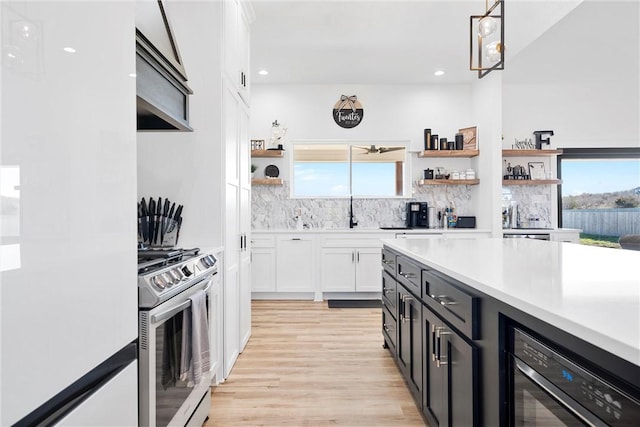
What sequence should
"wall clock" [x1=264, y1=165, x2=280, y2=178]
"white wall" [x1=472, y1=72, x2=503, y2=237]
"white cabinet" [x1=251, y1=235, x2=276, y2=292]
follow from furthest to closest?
"wall clock" [x1=264, y1=165, x2=280, y2=178] < "white cabinet" [x1=251, y1=235, x2=276, y2=292] < "white wall" [x1=472, y1=72, x2=503, y2=237]

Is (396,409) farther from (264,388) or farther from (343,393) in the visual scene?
(264,388)

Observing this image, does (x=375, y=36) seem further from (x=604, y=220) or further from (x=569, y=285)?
(x=604, y=220)

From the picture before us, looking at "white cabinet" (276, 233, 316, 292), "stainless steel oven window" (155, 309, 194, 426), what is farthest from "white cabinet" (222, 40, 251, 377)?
"white cabinet" (276, 233, 316, 292)

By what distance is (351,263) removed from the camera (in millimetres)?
4688

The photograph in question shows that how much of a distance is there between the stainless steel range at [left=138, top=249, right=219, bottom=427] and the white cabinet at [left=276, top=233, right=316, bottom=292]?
270 centimetres

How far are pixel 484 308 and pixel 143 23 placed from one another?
1.77m

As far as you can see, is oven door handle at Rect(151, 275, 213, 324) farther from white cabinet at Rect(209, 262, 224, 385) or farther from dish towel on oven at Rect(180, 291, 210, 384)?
white cabinet at Rect(209, 262, 224, 385)

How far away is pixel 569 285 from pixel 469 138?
175 inches

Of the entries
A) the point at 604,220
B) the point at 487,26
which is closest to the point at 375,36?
the point at 487,26

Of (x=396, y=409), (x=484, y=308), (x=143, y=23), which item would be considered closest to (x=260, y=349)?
(x=396, y=409)

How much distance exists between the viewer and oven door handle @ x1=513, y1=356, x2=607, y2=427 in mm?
743

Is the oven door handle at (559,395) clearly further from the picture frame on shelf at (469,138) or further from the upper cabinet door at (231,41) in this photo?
the picture frame on shelf at (469,138)

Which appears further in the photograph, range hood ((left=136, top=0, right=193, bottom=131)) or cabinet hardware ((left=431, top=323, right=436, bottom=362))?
cabinet hardware ((left=431, top=323, right=436, bottom=362))

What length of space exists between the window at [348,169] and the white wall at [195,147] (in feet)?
9.61
